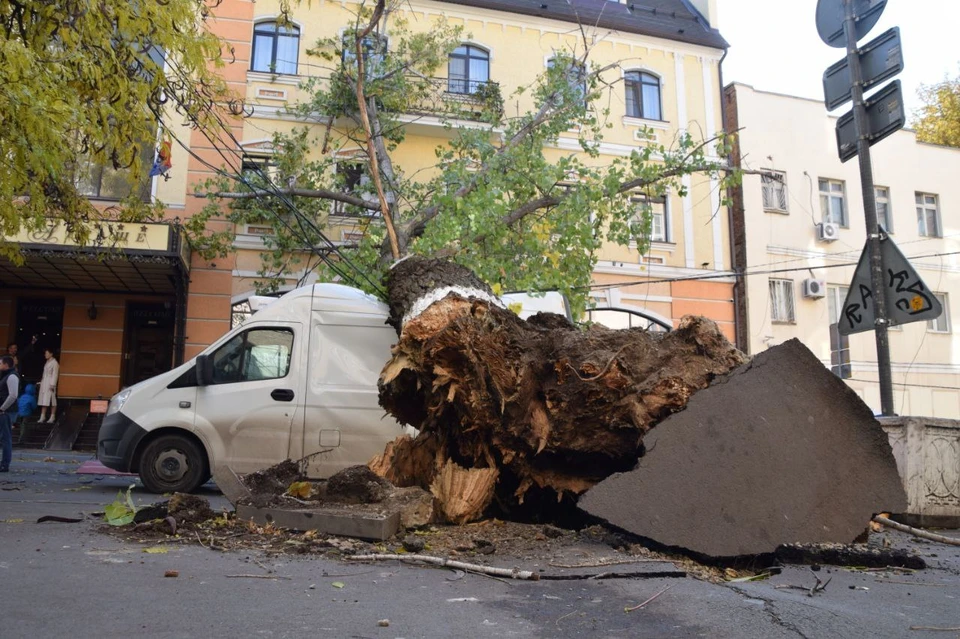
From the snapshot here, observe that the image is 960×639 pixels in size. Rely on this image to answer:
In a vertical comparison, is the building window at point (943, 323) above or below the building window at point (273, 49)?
below

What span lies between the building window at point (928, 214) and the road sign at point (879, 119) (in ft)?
55.0

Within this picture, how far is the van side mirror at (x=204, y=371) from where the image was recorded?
7898 millimetres

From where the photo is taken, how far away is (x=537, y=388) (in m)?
5.09

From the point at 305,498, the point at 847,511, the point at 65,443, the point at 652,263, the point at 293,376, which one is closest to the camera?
the point at 847,511

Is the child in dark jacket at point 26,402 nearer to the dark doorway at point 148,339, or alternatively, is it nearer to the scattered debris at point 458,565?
the dark doorway at point 148,339

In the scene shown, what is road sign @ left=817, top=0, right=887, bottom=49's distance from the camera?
6.35 m

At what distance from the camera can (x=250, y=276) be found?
15477 millimetres

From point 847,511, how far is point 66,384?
15625 millimetres

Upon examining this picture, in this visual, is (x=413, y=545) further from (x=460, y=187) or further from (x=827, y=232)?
(x=827, y=232)

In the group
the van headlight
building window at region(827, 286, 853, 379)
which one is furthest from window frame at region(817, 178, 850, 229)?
the van headlight

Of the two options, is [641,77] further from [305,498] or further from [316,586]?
[316,586]

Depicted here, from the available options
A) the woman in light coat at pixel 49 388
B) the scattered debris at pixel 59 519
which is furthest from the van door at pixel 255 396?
the woman in light coat at pixel 49 388

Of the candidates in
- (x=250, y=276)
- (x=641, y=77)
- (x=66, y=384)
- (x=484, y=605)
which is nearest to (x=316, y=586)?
(x=484, y=605)

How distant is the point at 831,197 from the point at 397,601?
19.7m
